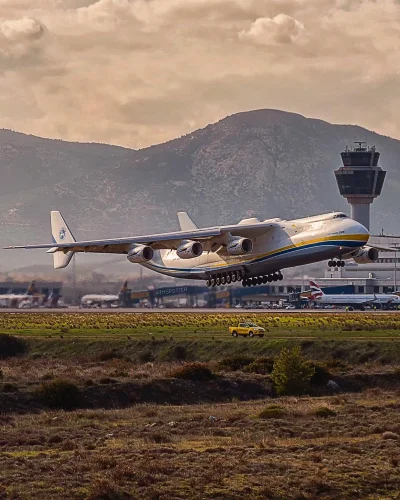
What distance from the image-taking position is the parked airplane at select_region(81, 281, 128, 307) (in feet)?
482

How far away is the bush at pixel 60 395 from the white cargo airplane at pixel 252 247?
20634 millimetres

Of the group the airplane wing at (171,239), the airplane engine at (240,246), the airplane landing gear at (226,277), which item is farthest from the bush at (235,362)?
the airplane wing at (171,239)

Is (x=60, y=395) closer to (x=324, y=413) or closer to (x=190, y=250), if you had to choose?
(x=324, y=413)

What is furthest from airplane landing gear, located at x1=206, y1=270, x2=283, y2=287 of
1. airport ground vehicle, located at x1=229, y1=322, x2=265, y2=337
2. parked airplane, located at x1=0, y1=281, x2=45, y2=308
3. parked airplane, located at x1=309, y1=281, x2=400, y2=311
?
parked airplane, located at x1=309, y1=281, x2=400, y2=311

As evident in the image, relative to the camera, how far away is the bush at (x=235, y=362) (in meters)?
72.2

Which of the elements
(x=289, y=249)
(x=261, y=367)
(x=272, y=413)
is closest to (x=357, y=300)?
(x=289, y=249)

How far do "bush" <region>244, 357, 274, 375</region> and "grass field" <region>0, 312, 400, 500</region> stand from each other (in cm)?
13

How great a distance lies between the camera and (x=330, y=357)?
79000mm

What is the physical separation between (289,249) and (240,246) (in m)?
3.37

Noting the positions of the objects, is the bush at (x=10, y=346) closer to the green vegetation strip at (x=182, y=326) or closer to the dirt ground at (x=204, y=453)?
the green vegetation strip at (x=182, y=326)

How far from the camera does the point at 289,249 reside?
74.7 m

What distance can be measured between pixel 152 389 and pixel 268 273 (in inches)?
718

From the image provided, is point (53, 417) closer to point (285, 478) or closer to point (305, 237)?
point (285, 478)

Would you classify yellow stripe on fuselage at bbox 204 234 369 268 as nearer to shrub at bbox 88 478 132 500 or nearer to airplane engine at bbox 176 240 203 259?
Result: airplane engine at bbox 176 240 203 259
